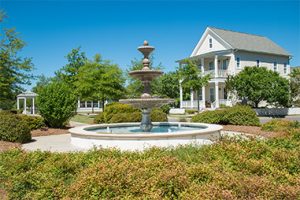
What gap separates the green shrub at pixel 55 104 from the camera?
19891 millimetres

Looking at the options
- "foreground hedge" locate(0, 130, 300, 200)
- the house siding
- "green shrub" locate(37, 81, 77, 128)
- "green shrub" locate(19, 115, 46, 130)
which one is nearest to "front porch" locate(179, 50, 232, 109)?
the house siding

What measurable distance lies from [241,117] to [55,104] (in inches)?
480

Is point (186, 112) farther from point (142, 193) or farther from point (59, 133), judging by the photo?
point (142, 193)

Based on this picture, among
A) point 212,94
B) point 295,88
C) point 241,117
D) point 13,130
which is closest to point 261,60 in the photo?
point 212,94

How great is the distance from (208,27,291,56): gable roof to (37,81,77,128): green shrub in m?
27.7

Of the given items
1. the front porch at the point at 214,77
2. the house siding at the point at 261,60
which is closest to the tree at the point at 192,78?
the front porch at the point at 214,77

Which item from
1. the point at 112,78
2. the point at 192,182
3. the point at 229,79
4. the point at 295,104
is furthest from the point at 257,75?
the point at 192,182

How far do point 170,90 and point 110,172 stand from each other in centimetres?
4975

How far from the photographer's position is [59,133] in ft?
60.7

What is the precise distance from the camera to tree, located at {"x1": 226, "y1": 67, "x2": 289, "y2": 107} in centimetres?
3353

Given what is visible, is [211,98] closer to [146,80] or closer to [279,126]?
[279,126]

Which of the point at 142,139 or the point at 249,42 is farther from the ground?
the point at 249,42

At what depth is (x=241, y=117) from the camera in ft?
62.1

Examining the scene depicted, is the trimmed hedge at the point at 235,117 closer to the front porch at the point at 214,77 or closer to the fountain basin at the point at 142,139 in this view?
the fountain basin at the point at 142,139
